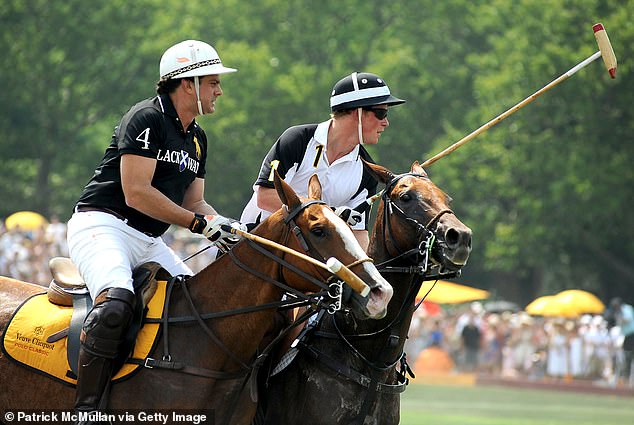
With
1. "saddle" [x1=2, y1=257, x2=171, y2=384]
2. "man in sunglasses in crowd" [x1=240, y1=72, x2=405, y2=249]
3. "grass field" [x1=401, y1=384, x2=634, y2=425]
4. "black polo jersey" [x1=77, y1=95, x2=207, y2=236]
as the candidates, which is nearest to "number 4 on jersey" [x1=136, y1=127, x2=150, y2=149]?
"black polo jersey" [x1=77, y1=95, x2=207, y2=236]

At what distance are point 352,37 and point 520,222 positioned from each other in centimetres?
1304

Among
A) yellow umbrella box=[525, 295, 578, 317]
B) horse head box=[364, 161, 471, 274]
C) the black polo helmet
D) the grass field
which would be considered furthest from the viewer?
yellow umbrella box=[525, 295, 578, 317]

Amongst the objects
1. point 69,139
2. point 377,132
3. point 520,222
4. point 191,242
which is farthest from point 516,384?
point 69,139

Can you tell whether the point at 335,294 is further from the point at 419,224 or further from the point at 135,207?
the point at 135,207

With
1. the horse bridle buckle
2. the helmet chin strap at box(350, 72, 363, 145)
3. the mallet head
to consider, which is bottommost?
the horse bridle buckle

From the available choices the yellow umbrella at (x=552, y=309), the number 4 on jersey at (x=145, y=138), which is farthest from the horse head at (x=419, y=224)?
the yellow umbrella at (x=552, y=309)

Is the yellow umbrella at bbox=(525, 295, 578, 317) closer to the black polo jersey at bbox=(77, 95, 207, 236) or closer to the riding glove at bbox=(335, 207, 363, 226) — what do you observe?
the riding glove at bbox=(335, 207, 363, 226)

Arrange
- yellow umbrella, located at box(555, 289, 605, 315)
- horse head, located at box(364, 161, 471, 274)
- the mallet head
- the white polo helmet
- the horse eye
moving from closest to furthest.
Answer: the horse eye, horse head, located at box(364, 161, 471, 274), the white polo helmet, the mallet head, yellow umbrella, located at box(555, 289, 605, 315)

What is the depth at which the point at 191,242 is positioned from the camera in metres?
36.8

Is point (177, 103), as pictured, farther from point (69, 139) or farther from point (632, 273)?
point (69, 139)

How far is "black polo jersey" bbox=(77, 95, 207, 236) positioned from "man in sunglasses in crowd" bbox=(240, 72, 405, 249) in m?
0.87

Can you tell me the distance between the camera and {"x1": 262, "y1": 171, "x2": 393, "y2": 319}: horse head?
271 inches

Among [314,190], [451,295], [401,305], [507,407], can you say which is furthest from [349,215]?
[451,295]

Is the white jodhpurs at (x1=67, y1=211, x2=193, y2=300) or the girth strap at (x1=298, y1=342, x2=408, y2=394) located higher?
the white jodhpurs at (x1=67, y1=211, x2=193, y2=300)
